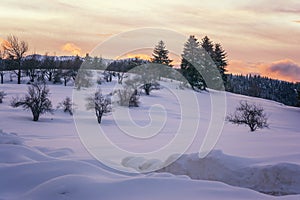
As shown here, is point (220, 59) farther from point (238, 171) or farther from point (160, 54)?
point (238, 171)

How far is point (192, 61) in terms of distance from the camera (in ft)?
179

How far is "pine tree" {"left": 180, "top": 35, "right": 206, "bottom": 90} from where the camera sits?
53.2 metres

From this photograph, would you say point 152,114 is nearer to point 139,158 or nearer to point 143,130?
point 143,130

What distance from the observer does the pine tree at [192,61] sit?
53250 mm

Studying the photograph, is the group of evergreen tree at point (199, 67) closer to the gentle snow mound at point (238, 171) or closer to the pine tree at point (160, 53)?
the pine tree at point (160, 53)

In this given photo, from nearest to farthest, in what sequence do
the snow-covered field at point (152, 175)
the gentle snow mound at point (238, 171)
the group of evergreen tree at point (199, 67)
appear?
the snow-covered field at point (152, 175)
the gentle snow mound at point (238, 171)
the group of evergreen tree at point (199, 67)

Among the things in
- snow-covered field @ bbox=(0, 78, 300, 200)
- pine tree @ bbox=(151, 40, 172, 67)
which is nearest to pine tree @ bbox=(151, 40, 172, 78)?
pine tree @ bbox=(151, 40, 172, 67)

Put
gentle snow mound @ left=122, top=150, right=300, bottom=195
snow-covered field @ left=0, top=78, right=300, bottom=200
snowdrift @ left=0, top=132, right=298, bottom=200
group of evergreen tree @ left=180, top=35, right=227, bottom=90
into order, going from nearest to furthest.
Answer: snowdrift @ left=0, top=132, right=298, bottom=200 → snow-covered field @ left=0, top=78, right=300, bottom=200 → gentle snow mound @ left=122, top=150, right=300, bottom=195 → group of evergreen tree @ left=180, top=35, right=227, bottom=90

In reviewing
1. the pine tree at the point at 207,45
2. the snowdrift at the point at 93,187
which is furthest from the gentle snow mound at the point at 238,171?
the pine tree at the point at 207,45

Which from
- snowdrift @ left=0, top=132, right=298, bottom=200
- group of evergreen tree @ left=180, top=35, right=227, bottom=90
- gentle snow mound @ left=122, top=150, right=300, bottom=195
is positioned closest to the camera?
snowdrift @ left=0, top=132, right=298, bottom=200

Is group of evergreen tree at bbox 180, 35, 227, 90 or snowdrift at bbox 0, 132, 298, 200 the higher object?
group of evergreen tree at bbox 180, 35, 227, 90

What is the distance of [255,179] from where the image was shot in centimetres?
801

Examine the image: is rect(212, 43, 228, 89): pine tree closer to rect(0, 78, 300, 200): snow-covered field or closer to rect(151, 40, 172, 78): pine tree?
rect(151, 40, 172, 78): pine tree

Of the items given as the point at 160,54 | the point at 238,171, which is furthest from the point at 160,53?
the point at 238,171
